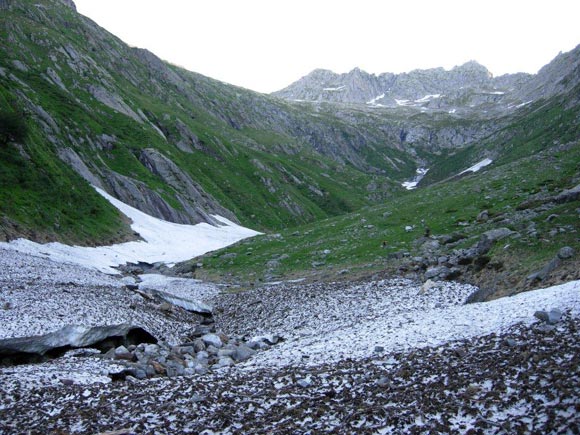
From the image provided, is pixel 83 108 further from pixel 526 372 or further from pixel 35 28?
pixel 526 372

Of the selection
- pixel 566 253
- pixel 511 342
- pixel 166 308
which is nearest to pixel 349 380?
pixel 511 342

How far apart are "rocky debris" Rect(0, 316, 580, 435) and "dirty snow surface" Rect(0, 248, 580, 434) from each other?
0.18 feet

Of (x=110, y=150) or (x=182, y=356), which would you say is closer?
(x=182, y=356)

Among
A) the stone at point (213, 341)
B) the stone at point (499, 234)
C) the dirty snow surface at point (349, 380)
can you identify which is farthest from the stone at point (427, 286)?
the stone at point (213, 341)

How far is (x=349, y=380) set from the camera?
55.9 feet

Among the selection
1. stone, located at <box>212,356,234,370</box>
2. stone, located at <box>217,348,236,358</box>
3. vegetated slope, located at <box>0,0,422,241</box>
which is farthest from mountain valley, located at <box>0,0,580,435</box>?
vegetated slope, located at <box>0,0,422,241</box>

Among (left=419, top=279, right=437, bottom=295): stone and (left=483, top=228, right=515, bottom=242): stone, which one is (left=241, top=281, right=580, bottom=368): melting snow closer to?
(left=419, top=279, right=437, bottom=295): stone

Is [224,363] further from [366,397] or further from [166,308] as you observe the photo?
[166,308]

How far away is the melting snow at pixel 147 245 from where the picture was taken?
54359 mm

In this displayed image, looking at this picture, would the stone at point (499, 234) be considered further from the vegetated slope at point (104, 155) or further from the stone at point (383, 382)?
the vegetated slope at point (104, 155)

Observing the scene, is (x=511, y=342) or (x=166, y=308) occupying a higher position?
(x=166, y=308)

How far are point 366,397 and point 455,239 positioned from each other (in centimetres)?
3631

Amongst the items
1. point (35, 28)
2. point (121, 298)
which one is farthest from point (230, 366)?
point (35, 28)

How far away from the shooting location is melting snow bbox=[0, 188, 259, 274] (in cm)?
5436
